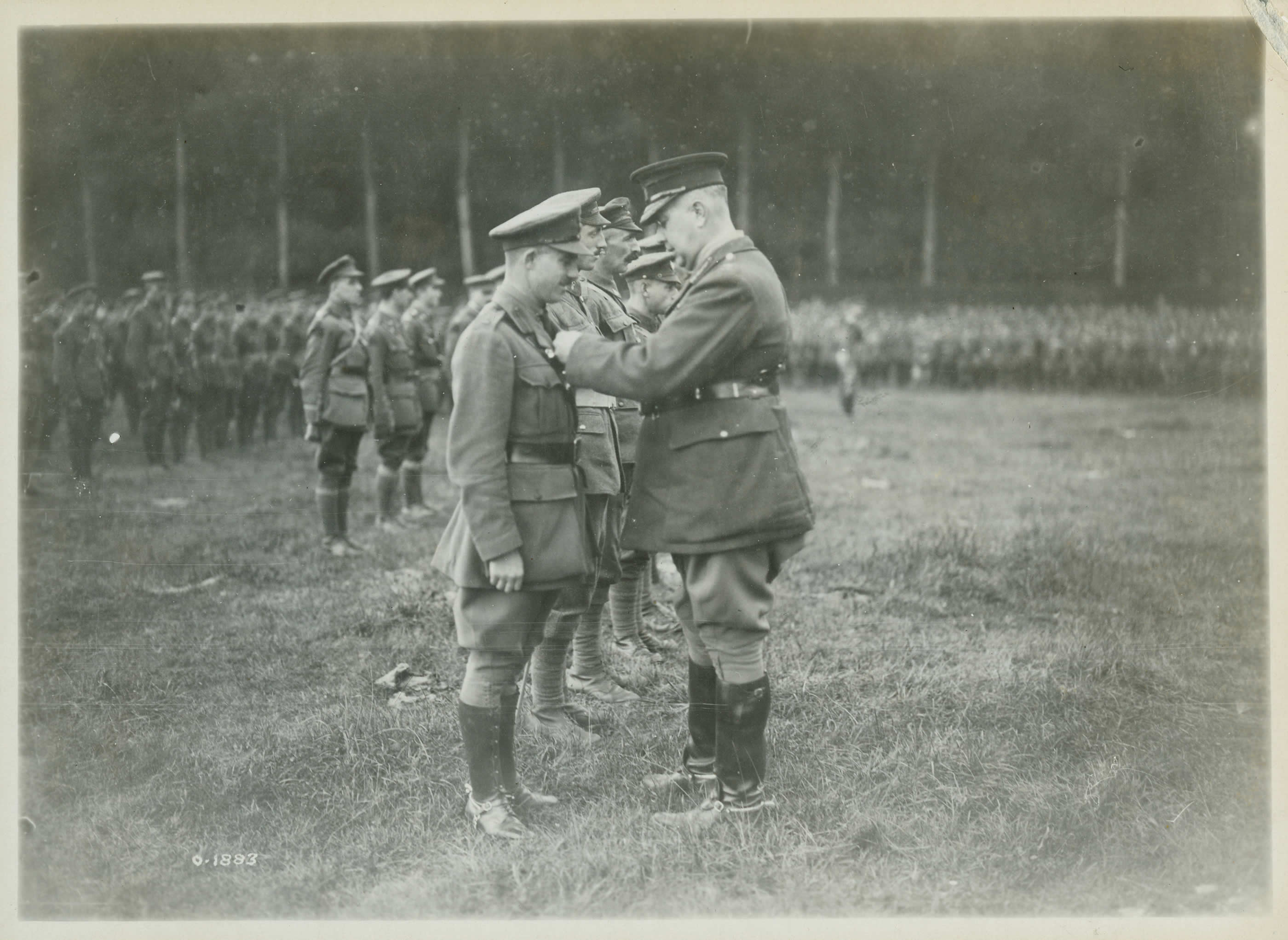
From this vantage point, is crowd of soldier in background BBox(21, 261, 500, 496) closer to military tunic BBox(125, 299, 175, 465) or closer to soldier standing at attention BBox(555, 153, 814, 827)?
military tunic BBox(125, 299, 175, 465)

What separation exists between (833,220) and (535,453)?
18.4 meters

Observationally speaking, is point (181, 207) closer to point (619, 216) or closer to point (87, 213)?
point (87, 213)

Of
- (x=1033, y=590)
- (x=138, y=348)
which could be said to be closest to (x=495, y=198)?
(x=138, y=348)

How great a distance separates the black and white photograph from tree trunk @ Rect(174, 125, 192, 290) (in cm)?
11

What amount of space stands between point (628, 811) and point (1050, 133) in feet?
32.8

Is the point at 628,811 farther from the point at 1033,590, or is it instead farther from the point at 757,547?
the point at 1033,590

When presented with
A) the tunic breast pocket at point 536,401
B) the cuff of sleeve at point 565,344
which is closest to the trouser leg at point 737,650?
the tunic breast pocket at point 536,401

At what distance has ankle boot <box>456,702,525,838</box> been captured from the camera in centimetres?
333

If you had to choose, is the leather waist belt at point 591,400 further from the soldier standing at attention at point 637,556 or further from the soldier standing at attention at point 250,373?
the soldier standing at attention at point 250,373

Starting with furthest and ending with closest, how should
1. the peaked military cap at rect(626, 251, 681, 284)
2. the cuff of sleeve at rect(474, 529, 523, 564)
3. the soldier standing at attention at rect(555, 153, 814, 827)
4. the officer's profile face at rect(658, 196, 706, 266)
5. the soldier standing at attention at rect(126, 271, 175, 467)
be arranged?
the soldier standing at attention at rect(126, 271, 175, 467)
the peaked military cap at rect(626, 251, 681, 284)
the officer's profile face at rect(658, 196, 706, 266)
the soldier standing at attention at rect(555, 153, 814, 827)
the cuff of sleeve at rect(474, 529, 523, 564)

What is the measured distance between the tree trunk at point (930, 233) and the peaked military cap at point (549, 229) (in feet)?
54.0

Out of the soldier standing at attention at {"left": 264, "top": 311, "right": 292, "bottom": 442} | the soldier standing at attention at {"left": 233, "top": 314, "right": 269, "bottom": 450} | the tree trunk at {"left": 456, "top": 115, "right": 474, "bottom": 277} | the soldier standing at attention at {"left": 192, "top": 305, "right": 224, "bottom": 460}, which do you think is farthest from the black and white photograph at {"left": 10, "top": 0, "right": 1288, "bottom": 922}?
the soldier standing at attention at {"left": 264, "top": 311, "right": 292, "bottom": 442}

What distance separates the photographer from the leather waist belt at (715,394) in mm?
3354

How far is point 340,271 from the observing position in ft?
26.4
